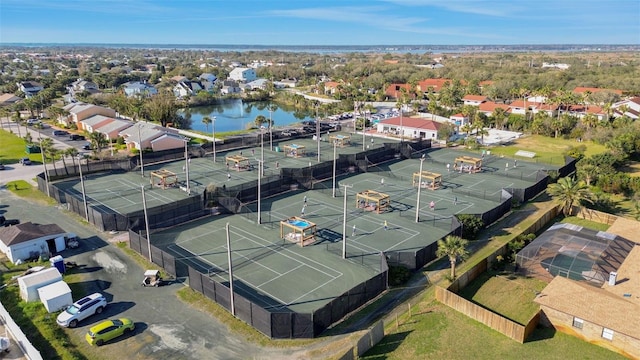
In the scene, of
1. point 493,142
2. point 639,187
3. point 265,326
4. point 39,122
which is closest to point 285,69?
point 39,122

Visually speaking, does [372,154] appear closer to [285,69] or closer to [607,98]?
[607,98]

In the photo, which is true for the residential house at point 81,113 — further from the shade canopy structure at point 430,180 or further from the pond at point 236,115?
the shade canopy structure at point 430,180

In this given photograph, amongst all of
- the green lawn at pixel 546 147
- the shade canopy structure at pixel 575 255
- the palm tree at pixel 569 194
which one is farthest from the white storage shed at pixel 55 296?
the green lawn at pixel 546 147

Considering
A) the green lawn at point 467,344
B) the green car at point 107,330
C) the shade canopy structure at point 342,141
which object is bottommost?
the green lawn at point 467,344

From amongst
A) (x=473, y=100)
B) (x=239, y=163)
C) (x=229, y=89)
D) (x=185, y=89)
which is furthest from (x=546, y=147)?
(x=185, y=89)

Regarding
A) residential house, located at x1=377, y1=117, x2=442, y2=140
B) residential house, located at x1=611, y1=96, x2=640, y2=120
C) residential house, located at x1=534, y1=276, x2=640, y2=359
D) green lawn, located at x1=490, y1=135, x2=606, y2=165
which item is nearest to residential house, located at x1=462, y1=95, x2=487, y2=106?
residential house, located at x1=611, y1=96, x2=640, y2=120

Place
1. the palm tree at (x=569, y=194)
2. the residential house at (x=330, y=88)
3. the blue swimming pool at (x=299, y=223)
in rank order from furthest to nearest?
the residential house at (x=330, y=88)
the palm tree at (x=569, y=194)
the blue swimming pool at (x=299, y=223)
